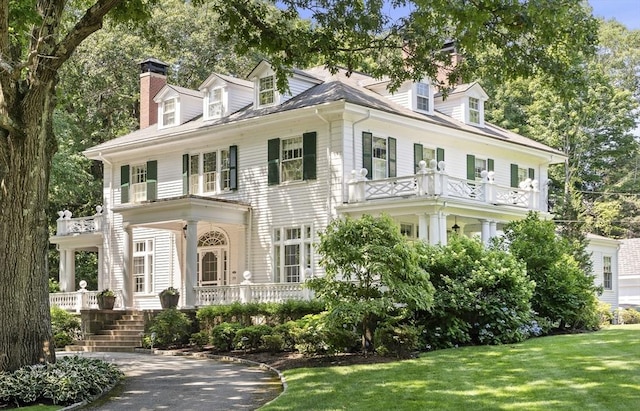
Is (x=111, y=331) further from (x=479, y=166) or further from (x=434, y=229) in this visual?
(x=479, y=166)

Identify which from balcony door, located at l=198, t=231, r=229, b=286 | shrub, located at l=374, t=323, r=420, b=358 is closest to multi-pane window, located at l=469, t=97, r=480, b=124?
balcony door, located at l=198, t=231, r=229, b=286

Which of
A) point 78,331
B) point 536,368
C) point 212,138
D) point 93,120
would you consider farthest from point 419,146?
point 93,120

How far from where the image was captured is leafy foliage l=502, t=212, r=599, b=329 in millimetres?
20875

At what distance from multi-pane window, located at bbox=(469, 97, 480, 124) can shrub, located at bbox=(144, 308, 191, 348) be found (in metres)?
13.8

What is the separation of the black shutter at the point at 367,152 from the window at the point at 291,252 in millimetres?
2560

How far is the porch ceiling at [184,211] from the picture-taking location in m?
25.0

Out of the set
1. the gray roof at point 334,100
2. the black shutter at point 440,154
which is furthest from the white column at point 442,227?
the black shutter at point 440,154

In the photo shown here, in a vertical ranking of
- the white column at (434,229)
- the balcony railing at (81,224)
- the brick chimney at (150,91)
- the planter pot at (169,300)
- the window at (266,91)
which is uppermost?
the brick chimney at (150,91)

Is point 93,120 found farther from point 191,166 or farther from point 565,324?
point 565,324

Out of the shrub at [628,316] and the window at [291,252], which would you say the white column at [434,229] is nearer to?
the window at [291,252]

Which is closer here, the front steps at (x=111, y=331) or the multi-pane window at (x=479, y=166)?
the front steps at (x=111, y=331)

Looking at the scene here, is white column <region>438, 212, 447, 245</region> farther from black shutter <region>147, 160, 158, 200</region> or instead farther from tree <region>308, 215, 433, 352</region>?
black shutter <region>147, 160, 158, 200</region>

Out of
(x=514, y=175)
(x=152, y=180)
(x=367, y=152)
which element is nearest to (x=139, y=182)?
(x=152, y=180)

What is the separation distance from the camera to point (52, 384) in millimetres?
12711
